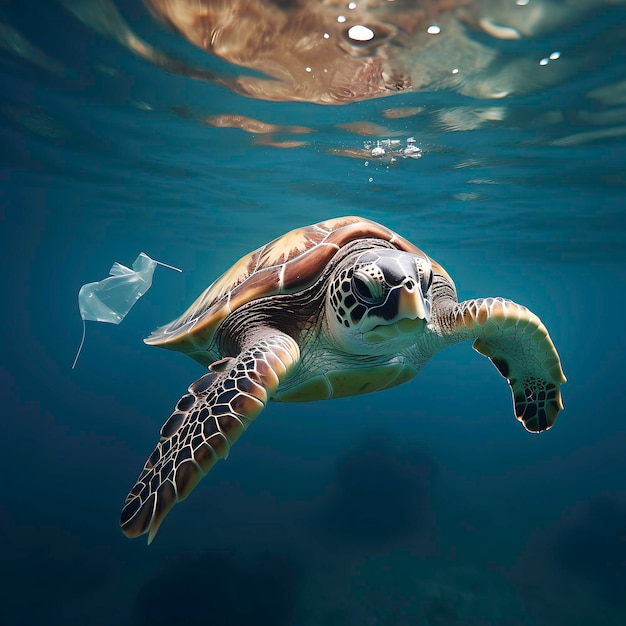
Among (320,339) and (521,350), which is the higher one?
(521,350)

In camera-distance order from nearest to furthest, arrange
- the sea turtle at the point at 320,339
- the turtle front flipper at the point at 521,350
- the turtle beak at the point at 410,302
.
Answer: the sea turtle at the point at 320,339, the turtle beak at the point at 410,302, the turtle front flipper at the point at 521,350

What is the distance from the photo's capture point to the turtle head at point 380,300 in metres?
2.18

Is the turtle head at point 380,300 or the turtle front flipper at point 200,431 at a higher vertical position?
the turtle head at point 380,300

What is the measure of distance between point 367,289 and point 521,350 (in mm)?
1828

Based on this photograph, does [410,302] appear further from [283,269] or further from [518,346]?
[518,346]

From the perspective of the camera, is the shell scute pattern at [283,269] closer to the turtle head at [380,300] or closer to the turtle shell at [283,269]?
the turtle shell at [283,269]

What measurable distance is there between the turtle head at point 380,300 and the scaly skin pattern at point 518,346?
680 mm

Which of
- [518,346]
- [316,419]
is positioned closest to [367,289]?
[518,346]

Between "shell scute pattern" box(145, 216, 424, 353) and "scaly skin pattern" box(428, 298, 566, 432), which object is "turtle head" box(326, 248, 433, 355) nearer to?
"shell scute pattern" box(145, 216, 424, 353)

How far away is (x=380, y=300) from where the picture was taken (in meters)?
2.29

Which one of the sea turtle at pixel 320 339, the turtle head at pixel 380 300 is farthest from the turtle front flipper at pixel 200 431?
the turtle head at pixel 380 300

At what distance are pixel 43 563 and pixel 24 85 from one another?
8571 mm

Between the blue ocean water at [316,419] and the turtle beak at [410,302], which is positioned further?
the blue ocean water at [316,419]

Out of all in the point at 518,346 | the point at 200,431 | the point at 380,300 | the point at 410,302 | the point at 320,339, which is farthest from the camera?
the point at 518,346
